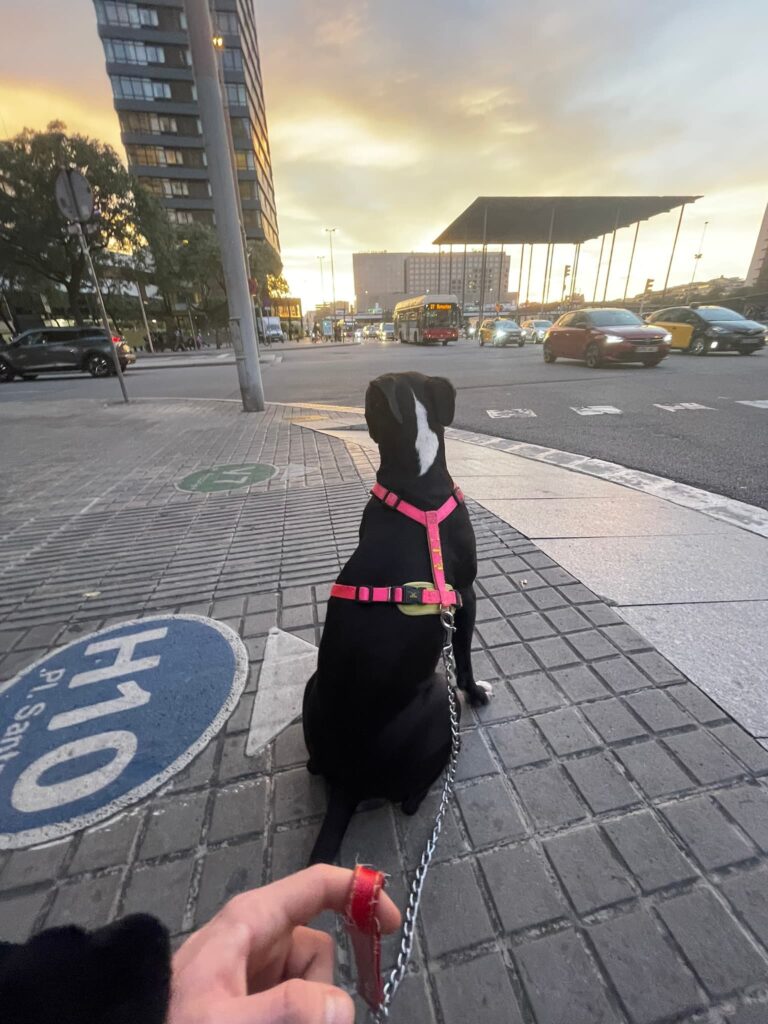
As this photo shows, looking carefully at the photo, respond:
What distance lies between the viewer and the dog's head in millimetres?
1746

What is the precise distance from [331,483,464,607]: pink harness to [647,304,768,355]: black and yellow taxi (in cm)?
1919

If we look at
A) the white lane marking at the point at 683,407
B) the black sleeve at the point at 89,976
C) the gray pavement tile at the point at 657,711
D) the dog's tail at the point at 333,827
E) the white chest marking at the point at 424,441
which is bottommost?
the white lane marking at the point at 683,407

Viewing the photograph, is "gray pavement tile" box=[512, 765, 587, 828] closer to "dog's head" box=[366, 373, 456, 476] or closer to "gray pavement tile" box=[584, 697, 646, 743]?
"gray pavement tile" box=[584, 697, 646, 743]

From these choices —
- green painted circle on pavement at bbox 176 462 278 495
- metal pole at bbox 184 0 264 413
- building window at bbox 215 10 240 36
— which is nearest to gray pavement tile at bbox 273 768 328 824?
green painted circle on pavement at bbox 176 462 278 495

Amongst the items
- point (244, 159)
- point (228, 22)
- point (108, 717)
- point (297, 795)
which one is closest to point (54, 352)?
point (108, 717)

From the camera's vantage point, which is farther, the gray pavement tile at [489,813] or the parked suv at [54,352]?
the parked suv at [54,352]

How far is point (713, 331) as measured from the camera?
1598cm

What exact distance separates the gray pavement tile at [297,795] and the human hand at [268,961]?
0.96 m

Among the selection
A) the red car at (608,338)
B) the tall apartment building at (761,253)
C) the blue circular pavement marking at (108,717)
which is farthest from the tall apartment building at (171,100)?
the tall apartment building at (761,253)

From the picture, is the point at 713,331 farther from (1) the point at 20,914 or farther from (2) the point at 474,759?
(1) the point at 20,914

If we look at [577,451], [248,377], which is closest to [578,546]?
[577,451]

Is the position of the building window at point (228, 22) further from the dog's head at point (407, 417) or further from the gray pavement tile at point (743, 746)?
the gray pavement tile at point (743, 746)

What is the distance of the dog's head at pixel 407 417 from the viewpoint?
175 cm

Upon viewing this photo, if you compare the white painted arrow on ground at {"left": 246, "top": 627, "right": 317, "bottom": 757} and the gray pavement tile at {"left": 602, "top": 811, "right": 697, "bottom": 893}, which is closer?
the gray pavement tile at {"left": 602, "top": 811, "right": 697, "bottom": 893}
